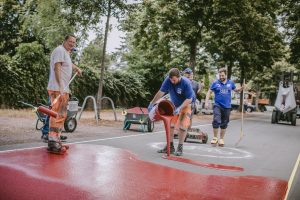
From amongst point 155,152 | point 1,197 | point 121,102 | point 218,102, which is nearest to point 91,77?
point 121,102

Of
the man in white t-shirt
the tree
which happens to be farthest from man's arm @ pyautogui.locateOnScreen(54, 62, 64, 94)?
the tree

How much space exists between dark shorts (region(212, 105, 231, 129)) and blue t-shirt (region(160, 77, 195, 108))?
2457 mm

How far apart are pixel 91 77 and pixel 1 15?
26.5 feet

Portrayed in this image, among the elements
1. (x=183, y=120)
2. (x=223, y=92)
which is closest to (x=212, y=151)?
(x=183, y=120)

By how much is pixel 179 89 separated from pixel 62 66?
8.07ft

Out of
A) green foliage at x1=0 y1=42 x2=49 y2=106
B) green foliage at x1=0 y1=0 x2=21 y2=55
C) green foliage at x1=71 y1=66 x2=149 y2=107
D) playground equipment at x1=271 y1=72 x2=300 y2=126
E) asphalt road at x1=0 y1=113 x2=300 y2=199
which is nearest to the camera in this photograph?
asphalt road at x1=0 y1=113 x2=300 y2=199

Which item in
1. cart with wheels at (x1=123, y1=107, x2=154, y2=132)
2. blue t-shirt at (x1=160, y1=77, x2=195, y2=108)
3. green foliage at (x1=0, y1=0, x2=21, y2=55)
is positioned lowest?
cart with wheels at (x1=123, y1=107, x2=154, y2=132)

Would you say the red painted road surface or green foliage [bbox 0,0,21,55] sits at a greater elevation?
green foliage [bbox 0,0,21,55]

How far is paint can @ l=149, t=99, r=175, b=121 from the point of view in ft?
24.6

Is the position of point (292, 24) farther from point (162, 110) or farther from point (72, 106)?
point (162, 110)

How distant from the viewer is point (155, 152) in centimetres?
855

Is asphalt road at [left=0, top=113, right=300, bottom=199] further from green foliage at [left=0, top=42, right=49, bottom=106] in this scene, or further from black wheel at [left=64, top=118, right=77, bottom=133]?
green foliage at [left=0, top=42, right=49, bottom=106]

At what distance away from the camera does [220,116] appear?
35.1 feet

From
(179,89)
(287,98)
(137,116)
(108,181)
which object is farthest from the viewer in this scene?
(287,98)
